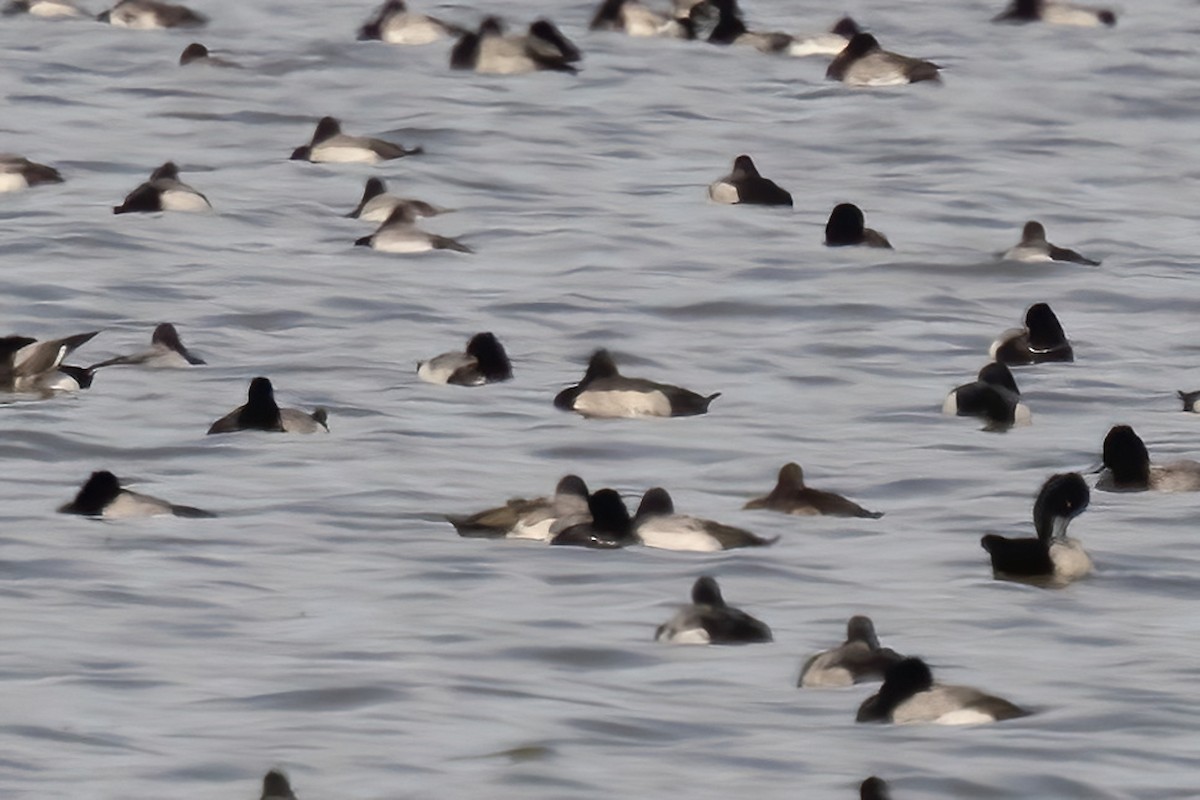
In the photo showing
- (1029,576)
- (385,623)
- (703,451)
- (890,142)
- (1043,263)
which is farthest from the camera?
(890,142)

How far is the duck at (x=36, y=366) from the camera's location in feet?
68.4

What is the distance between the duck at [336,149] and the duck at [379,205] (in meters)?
2.51

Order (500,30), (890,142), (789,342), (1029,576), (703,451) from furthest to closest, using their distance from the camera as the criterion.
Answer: (500,30) → (890,142) → (789,342) → (703,451) → (1029,576)

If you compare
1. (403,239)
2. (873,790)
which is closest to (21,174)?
(403,239)

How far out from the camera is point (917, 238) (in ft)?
90.8

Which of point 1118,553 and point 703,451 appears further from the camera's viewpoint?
point 703,451

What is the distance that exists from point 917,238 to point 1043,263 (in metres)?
1.77

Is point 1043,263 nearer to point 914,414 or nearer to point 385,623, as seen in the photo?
point 914,414

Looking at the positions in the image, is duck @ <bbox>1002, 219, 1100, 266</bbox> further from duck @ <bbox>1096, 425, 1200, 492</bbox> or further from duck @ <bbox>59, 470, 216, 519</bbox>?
duck @ <bbox>59, 470, 216, 519</bbox>

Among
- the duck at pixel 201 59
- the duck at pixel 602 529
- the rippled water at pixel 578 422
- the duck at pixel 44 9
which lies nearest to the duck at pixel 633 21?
the rippled water at pixel 578 422

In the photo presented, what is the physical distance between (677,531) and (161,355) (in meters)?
5.93

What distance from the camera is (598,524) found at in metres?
16.8

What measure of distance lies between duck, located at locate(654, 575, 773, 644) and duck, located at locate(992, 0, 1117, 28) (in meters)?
26.3

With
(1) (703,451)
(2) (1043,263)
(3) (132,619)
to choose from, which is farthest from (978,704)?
(2) (1043,263)
